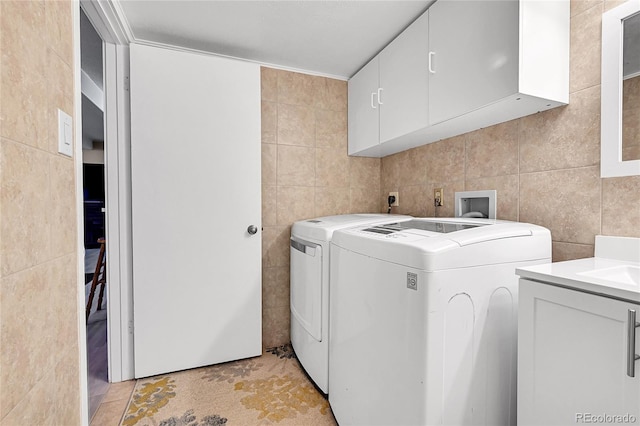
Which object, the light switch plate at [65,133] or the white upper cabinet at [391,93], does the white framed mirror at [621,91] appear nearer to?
the white upper cabinet at [391,93]

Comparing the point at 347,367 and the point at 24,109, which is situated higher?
the point at 24,109

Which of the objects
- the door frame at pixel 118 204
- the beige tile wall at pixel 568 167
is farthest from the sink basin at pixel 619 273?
the door frame at pixel 118 204

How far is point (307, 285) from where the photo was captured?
1.83m

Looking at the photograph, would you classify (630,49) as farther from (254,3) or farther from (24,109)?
(24,109)

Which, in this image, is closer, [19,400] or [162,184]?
[19,400]

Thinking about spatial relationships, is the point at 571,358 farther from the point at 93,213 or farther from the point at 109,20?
the point at 93,213

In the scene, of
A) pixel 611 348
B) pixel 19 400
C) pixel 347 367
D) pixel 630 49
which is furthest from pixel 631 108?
pixel 19 400

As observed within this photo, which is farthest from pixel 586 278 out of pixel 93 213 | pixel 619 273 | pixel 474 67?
pixel 93 213

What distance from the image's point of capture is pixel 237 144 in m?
2.01

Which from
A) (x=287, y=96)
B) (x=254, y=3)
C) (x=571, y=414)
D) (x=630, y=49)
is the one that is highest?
(x=254, y=3)

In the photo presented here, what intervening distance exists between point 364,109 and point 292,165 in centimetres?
66

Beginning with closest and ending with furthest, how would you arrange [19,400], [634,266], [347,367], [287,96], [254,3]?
[19,400] < [634,266] < [347,367] < [254,3] < [287,96]

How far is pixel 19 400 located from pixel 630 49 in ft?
6.89

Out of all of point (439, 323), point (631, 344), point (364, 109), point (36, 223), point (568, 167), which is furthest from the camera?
point (364, 109)
